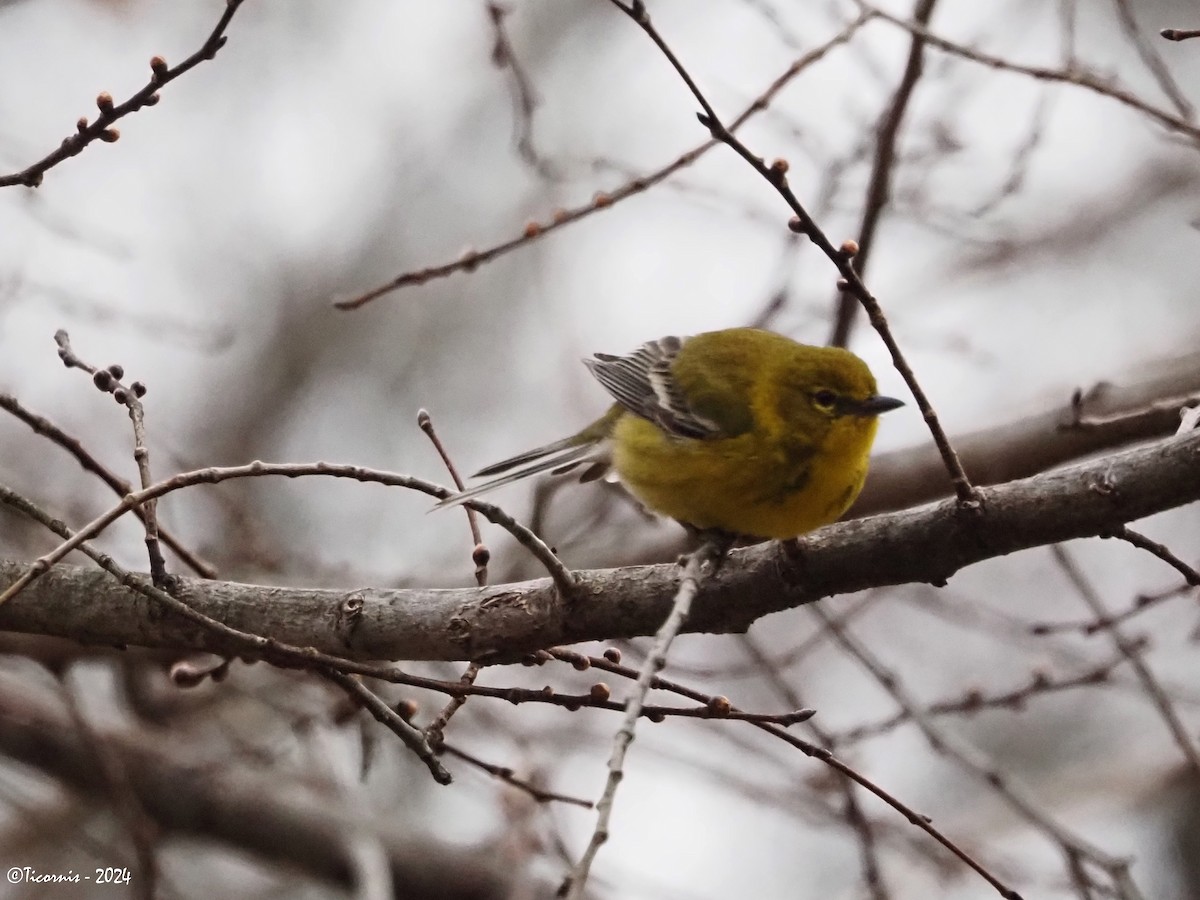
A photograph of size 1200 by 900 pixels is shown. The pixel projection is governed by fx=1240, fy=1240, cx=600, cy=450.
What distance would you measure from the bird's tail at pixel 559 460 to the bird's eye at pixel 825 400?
884 millimetres

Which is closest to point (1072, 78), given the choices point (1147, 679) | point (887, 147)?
point (887, 147)

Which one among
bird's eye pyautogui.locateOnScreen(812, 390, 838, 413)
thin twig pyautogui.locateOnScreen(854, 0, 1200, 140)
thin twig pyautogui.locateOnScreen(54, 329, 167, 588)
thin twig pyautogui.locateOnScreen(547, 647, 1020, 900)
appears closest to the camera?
thin twig pyautogui.locateOnScreen(547, 647, 1020, 900)

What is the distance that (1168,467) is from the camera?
2168 mm

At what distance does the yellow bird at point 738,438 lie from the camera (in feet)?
12.1

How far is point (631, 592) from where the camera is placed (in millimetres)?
2742

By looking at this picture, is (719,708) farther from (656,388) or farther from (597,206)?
(656,388)

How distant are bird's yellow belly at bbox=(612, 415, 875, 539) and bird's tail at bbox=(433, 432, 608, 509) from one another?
1.11ft

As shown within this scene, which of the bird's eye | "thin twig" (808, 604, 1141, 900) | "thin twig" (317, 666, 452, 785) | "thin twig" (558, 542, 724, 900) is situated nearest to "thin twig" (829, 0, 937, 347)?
the bird's eye

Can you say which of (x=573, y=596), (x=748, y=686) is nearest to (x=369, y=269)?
(x=748, y=686)

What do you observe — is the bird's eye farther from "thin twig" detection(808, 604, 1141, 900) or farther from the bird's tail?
the bird's tail

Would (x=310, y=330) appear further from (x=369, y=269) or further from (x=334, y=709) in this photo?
(x=334, y=709)

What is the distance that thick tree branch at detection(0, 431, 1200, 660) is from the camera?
7.40ft

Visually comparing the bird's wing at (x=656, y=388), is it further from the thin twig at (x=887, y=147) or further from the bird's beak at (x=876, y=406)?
the thin twig at (x=887, y=147)

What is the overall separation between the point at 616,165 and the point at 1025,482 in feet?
8.45
